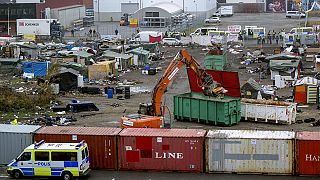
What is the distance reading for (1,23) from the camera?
61.7m

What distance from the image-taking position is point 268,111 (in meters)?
23.0

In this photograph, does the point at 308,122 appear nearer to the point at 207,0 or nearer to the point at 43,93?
the point at 43,93

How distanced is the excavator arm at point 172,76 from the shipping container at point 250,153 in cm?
542

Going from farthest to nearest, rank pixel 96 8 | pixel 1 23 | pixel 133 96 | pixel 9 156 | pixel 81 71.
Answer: pixel 96 8 < pixel 1 23 < pixel 81 71 < pixel 133 96 < pixel 9 156

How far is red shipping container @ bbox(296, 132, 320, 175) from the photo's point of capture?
16.5 metres

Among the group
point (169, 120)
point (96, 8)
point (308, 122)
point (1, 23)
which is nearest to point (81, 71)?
point (169, 120)

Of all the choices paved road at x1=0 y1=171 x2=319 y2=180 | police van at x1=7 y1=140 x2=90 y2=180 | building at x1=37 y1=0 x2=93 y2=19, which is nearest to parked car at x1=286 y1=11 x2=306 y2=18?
building at x1=37 y1=0 x2=93 y2=19

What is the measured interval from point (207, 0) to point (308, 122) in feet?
173

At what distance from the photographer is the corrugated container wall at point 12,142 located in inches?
704

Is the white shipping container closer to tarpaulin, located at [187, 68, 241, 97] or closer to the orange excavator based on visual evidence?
tarpaulin, located at [187, 68, 241, 97]

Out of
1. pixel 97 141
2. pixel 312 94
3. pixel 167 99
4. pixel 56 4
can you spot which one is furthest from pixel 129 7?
pixel 97 141

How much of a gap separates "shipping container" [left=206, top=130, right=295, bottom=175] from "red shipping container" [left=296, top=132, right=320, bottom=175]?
6.8 inches

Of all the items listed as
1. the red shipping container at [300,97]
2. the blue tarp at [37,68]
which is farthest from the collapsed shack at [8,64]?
the red shipping container at [300,97]

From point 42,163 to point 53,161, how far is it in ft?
1.04
